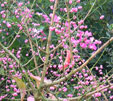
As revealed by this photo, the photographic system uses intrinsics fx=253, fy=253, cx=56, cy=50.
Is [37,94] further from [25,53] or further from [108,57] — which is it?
[108,57]

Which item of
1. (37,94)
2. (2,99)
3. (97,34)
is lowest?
(37,94)

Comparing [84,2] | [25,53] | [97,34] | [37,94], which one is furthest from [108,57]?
[37,94]

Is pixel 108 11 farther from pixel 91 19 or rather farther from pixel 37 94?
pixel 37 94

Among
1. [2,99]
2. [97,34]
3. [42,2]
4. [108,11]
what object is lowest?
[2,99]

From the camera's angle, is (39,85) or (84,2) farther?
(84,2)

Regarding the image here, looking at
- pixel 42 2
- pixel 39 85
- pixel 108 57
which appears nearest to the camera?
pixel 39 85

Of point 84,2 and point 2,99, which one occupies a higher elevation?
point 84,2

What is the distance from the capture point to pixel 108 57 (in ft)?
9.39

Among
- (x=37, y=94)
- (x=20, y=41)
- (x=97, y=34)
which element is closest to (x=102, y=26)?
(x=97, y=34)

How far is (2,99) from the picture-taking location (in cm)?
251

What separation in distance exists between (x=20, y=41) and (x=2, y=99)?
65cm

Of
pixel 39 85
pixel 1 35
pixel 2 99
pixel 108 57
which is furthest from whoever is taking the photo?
pixel 108 57

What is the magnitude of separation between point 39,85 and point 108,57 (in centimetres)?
161

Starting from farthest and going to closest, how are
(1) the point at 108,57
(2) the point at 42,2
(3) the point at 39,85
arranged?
(2) the point at 42,2, (1) the point at 108,57, (3) the point at 39,85
